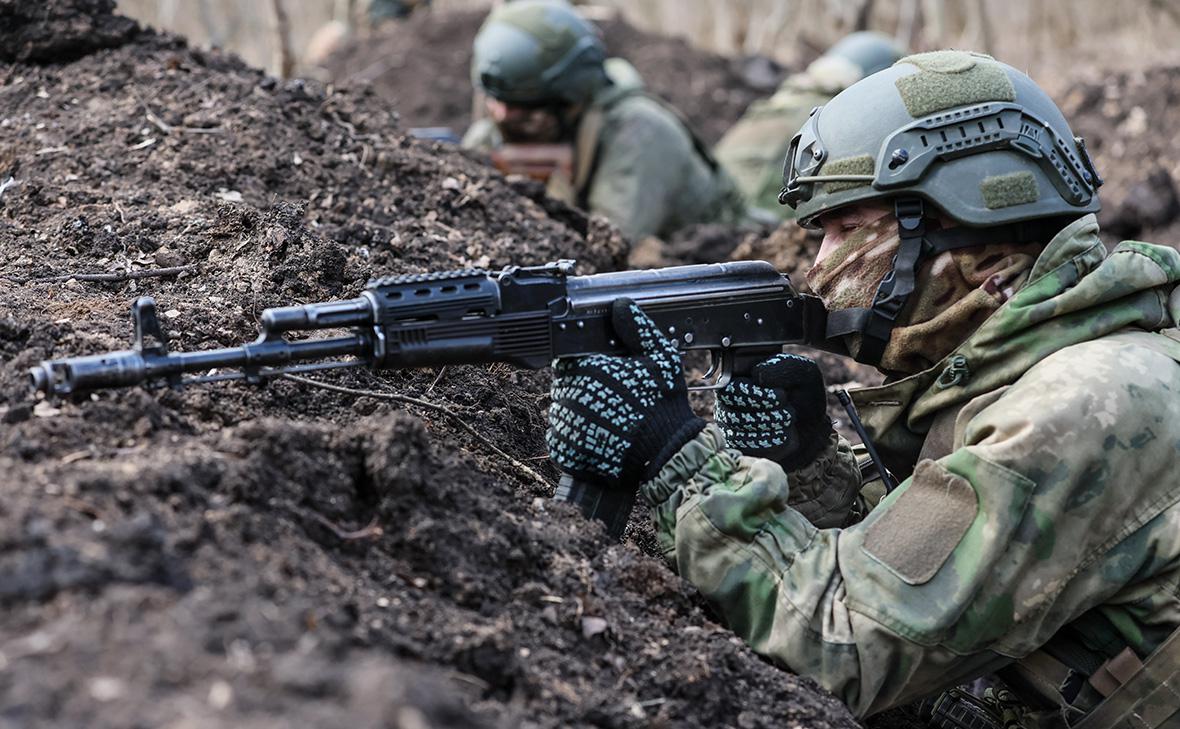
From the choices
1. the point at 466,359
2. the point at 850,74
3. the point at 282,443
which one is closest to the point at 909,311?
the point at 466,359

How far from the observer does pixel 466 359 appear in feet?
10.4

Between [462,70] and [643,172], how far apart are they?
689 centimetres

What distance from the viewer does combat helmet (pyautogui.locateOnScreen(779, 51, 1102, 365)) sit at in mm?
3352

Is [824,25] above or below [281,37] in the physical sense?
below

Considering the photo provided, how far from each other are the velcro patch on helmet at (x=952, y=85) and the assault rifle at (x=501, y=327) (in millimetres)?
600

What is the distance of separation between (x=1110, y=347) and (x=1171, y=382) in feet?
0.52

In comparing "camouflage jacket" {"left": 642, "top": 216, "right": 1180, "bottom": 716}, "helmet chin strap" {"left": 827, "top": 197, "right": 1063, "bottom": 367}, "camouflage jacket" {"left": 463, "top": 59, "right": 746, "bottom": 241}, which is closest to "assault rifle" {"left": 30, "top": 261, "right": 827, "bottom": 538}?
"helmet chin strap" {"left": 827, "top": 197, "right": 1063, "bottom": 367}

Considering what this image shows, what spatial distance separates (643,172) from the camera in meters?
9.40

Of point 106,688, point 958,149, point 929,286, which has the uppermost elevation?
point 958,149

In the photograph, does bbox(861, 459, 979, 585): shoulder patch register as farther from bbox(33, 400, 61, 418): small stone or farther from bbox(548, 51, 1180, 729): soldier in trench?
bbox(33, 400, 61, 418): small stone

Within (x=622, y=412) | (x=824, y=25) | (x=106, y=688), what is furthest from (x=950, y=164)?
(x=824, y=25)

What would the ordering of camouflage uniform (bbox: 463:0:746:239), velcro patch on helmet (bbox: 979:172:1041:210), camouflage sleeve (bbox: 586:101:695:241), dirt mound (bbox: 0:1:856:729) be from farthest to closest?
camouflage uniform (bbox: 463:0:746:239) < camouflage sleeve (bbox: 586:101:695:241) < velcro patch on helmet (bbox: 979:172:1041:210) < dirt mound (bbox: 0:1:856:729)

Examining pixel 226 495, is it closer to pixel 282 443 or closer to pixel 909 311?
pixel 282 443

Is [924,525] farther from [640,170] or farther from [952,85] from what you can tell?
[640,170]
